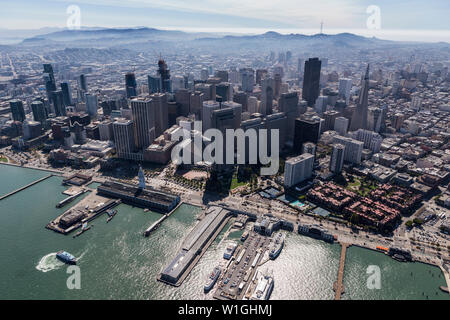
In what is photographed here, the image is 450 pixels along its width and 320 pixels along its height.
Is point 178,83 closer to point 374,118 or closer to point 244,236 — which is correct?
point 374,118

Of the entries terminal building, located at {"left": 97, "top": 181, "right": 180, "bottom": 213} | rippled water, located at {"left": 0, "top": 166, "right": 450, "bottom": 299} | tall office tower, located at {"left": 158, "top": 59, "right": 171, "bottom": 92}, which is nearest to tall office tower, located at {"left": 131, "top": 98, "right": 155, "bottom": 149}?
terminal building, located at {"left": 97, "top": 181, "right": 180, "bottom": 213}

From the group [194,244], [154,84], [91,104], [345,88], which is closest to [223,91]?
[154,84]

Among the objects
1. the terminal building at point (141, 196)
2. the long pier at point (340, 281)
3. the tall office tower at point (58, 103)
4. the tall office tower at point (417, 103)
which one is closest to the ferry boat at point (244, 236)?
the long pier at point (340, 281)

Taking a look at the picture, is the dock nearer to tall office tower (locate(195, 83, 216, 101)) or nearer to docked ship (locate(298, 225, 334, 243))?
docked ship (locate(298, 225, 334, 243))

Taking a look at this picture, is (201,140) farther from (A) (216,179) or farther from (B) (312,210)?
(B) (312,210)

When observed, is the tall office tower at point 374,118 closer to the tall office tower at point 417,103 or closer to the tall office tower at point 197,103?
the tall office tower at point 417,103

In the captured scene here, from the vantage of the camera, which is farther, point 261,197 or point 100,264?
point 261,197

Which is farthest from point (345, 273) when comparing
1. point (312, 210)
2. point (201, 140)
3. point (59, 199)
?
point (59, 199)
